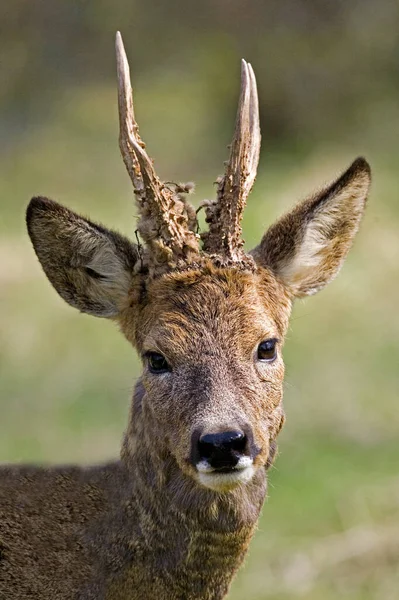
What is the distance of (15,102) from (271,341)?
1436cm

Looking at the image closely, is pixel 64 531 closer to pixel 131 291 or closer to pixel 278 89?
pixel 131 291

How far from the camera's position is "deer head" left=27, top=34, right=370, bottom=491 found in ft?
18.8

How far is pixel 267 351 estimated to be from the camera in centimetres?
610

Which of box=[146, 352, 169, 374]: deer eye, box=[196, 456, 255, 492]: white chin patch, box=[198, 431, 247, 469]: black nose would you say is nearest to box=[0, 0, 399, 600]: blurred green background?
box=[146, 352, 169, 374]: deer eye

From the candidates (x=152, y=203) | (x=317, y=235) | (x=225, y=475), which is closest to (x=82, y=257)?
(x=152, y=203)

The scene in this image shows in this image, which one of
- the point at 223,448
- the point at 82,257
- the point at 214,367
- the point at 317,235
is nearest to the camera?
the point at 223,448

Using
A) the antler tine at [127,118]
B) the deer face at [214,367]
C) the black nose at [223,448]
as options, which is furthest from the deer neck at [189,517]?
the antler tine at [127,118]

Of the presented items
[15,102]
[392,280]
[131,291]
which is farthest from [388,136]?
[131,291]

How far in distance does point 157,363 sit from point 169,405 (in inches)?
8.8

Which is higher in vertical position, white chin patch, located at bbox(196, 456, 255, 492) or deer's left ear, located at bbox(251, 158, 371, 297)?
deer's left ear, located at bbox(251, 158, 371, 297)

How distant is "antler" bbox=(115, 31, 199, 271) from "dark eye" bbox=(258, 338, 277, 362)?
0.51 metres

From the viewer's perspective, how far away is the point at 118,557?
6.01 meters

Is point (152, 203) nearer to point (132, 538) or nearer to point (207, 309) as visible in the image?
point (207, 309)

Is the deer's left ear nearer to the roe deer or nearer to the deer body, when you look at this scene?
the roe deer
